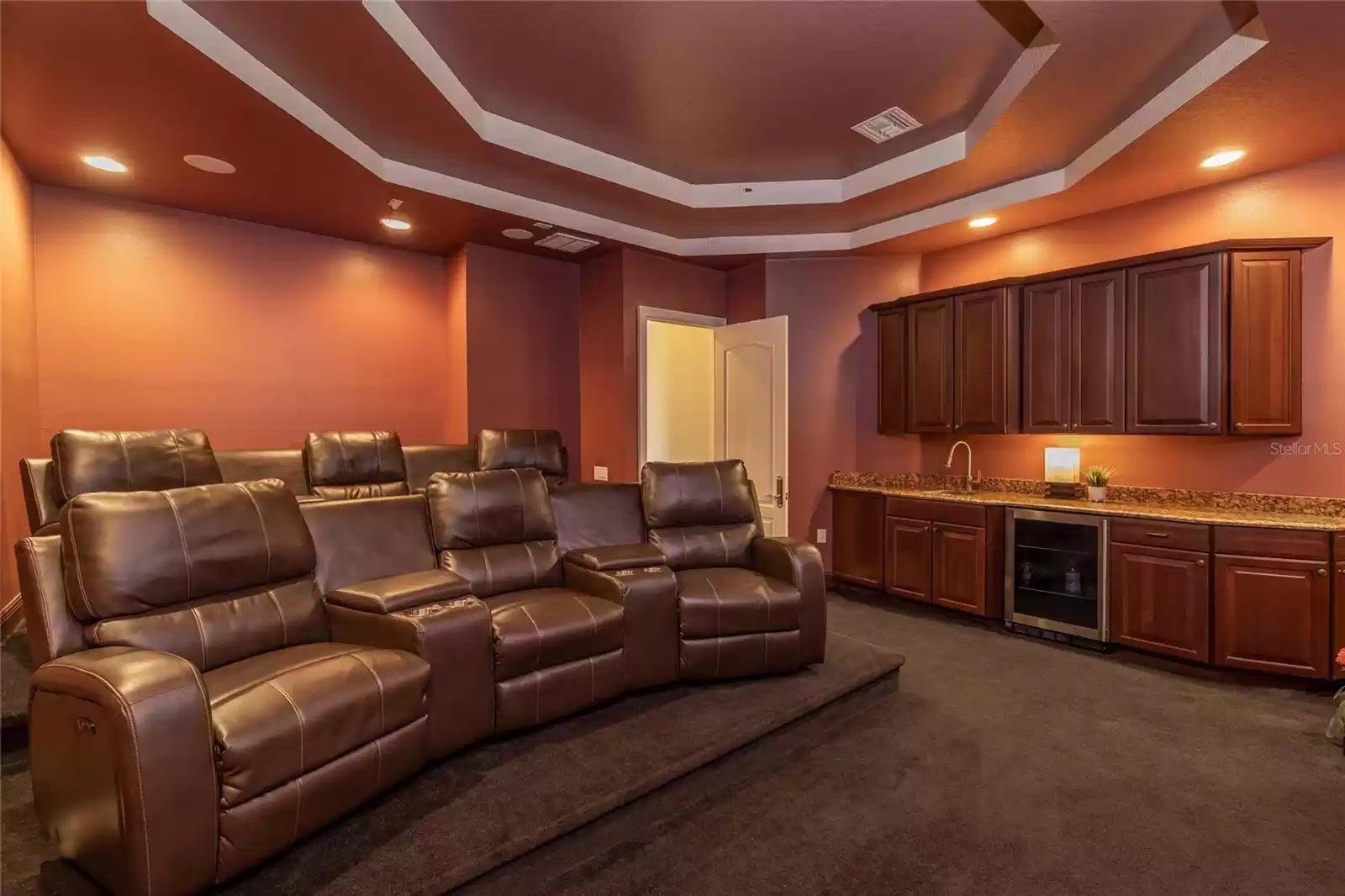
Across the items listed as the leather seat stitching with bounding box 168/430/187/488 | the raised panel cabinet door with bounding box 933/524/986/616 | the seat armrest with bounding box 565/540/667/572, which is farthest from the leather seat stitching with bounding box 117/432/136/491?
the raised panel cabinet door with bounding box 933/524/986/616

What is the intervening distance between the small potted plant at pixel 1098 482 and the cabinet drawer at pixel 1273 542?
72cm

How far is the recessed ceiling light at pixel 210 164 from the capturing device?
11.1 ft

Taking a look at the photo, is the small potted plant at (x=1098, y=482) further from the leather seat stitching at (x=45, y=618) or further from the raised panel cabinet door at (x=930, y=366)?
the leather seat stitching at (x=45, y=618)

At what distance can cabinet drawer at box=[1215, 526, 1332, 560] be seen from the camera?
3.10 meters

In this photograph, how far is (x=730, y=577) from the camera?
311cm

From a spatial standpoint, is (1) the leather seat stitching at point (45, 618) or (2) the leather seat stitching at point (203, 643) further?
(2) the leather seat stitching at point (203, 643)

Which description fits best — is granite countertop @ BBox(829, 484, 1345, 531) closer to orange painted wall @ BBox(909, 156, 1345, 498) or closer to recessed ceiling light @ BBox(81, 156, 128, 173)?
orange painted wall @ BBox(909, 156, 1345, 498)

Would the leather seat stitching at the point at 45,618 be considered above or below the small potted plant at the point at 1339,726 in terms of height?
above

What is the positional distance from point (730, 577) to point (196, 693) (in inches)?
83.8

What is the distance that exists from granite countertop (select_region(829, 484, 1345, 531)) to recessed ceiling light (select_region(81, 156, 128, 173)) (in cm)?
508

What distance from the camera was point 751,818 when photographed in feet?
6.95

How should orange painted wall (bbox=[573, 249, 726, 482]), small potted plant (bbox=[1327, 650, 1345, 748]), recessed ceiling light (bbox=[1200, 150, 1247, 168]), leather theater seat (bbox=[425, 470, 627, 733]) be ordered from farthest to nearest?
orange painted wall (bbox=[573, 249, 726, 482]), recessed ceiling light (bbox=[1200, 150, 1247, 168]), small potted plant (bbox=[1327, 650, 1345, 748]), leather theater seat (bbox=[425, 470, 627, 733])

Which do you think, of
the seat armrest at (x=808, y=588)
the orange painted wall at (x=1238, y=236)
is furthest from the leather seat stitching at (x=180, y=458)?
the orange painted wall at (x=1238, y=236)

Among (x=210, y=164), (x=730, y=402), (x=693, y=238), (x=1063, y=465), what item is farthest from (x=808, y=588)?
(x=210, y=164)
